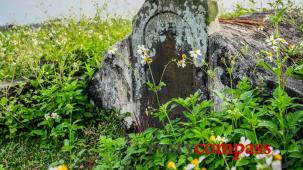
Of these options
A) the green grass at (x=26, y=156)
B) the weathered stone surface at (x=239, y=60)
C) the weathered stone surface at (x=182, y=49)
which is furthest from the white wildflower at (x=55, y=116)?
the weathered stone surface at (x=239, y=60)

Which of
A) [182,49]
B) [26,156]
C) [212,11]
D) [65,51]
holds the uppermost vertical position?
[212,11]

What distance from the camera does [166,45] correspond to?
486 centimetres

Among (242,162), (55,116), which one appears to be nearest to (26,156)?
(55,116)

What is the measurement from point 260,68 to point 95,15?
5165 millimetres

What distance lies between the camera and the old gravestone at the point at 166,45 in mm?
4652

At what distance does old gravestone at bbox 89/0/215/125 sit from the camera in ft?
15.3

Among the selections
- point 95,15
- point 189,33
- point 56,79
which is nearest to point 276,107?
point 189,33

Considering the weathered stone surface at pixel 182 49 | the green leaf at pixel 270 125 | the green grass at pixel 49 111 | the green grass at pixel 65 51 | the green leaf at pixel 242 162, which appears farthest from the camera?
the green grass at pixel 65 51

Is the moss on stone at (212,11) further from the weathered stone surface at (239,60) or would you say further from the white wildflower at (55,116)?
the white wildflower at (55,116)

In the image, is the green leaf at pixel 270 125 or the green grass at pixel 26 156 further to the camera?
the green grass at pixel 26 156

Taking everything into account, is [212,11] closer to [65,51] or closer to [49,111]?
[49,111]

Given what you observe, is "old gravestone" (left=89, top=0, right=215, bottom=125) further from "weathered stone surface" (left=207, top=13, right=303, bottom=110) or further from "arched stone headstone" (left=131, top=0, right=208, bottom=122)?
"weathered stone surface" (left=207, top=13, right=303, bottom=110)

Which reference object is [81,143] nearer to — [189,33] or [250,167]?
[189,33]

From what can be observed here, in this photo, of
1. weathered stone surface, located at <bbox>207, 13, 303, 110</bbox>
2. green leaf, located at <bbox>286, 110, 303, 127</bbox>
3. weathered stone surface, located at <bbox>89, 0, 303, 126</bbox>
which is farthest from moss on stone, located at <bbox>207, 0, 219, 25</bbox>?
green leaf, located at <bbox>286, 110, 303, 127</bbox>
